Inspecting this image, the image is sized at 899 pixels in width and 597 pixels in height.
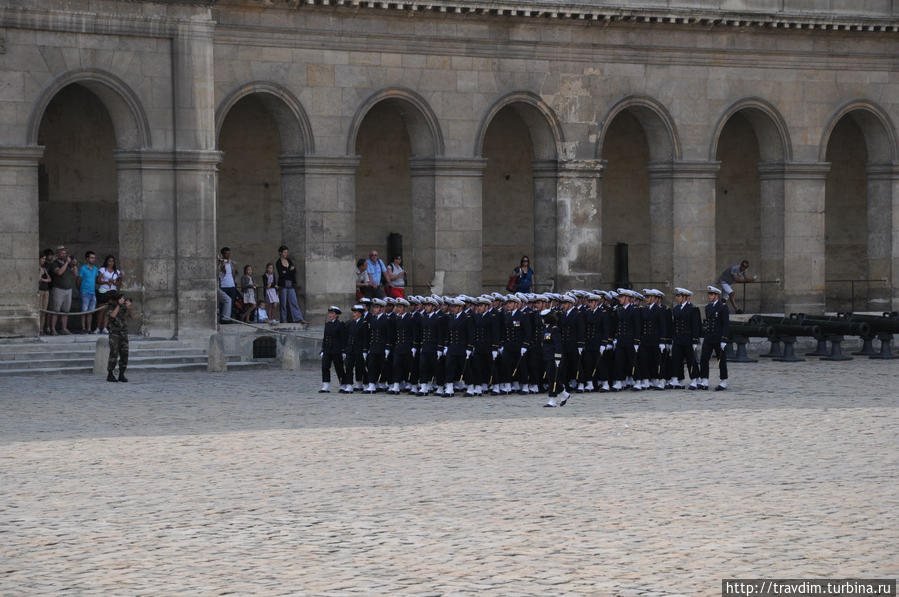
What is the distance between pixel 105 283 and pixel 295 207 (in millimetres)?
4523

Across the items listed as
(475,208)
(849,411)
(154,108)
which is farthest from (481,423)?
(475,208)

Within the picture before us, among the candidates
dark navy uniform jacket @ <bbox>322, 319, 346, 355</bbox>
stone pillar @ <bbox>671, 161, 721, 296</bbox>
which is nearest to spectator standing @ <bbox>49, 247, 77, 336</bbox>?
dark navy uniform jacket @ <bbox>322, 319, 346, 355</bbox>

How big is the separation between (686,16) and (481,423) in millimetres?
18343

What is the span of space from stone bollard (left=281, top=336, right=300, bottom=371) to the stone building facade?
1836mm

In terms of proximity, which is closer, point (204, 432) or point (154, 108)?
point (204, 432)

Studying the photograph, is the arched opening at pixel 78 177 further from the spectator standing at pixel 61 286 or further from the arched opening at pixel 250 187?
the spectator standing at pixel 61 286

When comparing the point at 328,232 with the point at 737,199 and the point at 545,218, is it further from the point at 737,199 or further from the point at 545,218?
the point at 737,199

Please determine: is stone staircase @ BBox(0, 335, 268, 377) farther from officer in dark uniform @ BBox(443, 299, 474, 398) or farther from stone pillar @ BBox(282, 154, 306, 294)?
officer in dark uniform @ BBox(443, 299, 474, 398)

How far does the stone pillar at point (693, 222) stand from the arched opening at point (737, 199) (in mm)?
3813

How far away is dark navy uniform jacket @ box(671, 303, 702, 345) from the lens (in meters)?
27.9

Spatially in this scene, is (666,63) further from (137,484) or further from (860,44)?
(137,484)

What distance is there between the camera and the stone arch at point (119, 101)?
3084cm

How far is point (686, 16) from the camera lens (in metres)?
37.6

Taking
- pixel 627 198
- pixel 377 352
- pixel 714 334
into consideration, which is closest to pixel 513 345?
pixel 377 352
